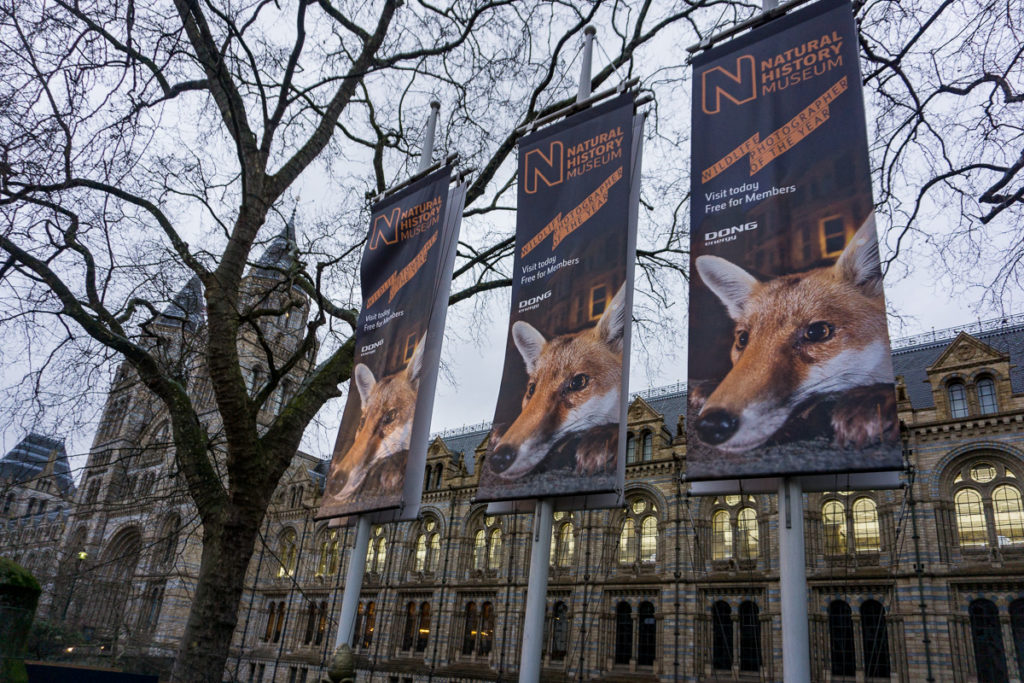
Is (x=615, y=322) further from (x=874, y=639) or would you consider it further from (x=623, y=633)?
(x=623, y=633)

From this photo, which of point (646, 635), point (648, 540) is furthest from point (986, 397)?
point (646, 635)

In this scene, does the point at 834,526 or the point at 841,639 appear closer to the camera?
the point at 841,639

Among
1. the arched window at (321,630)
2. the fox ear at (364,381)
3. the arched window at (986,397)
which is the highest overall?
the arched window at (986,397)

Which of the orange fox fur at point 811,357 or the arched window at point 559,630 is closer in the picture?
the orange fox fur at point 811,357

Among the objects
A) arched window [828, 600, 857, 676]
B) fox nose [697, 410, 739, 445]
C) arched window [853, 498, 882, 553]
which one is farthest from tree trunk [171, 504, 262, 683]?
arched window [853, 498, 882, 553]

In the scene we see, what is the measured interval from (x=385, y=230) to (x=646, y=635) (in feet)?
72.4

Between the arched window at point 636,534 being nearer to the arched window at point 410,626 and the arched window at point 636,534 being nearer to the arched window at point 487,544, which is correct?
the arched window at point 487,544

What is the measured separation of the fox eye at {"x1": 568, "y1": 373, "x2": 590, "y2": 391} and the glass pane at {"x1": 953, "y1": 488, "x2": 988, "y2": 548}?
2024 cm

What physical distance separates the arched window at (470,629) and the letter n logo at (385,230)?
26.7m

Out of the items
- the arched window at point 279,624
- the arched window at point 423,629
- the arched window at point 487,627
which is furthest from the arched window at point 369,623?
the arched window at point 279,624

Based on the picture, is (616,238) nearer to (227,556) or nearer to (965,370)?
(227,556)

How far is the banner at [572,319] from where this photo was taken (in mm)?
7191

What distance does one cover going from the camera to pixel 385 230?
35.6 ft

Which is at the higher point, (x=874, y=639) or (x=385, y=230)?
(x=385, y=230)
